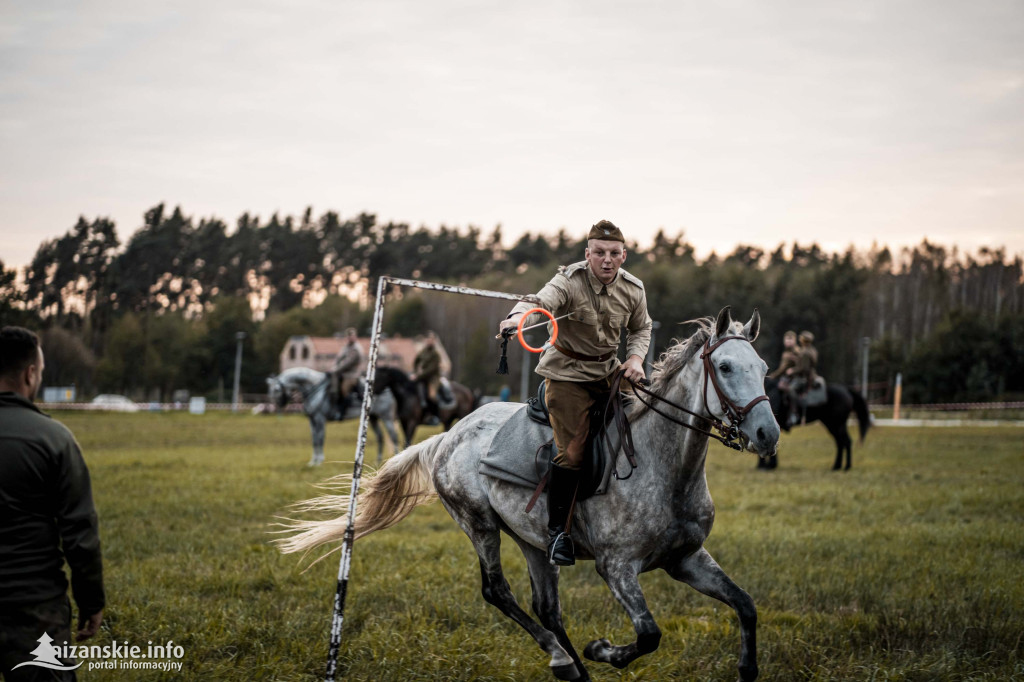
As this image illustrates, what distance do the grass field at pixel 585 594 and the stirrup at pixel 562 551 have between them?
0.91 m

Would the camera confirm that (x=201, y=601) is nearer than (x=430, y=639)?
No

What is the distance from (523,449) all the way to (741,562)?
4184 millimetres

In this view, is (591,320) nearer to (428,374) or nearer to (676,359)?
(676,359)

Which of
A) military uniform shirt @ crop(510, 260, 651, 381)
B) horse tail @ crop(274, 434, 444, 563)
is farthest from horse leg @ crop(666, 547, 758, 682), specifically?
horse tail @ crop(274, 434, 444, 563)

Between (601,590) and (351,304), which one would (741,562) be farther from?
(351,304)

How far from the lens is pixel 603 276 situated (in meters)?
5.11

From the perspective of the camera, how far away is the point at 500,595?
5.88 metres

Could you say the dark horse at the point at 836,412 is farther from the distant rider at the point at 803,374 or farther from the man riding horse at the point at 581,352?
the man riding horse at the point at 581,352

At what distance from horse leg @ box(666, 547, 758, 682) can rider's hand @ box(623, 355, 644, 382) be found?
1112mm

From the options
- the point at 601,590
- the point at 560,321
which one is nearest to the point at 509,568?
the point at 601,590

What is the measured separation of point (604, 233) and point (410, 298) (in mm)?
91910

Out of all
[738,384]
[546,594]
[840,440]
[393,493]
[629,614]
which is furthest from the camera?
[840,440]

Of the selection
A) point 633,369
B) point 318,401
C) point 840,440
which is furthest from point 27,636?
Answer: point 840,440

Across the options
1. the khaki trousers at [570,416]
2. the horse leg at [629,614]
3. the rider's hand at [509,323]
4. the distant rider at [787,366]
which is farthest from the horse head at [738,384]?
the distant rider at [787,366]
